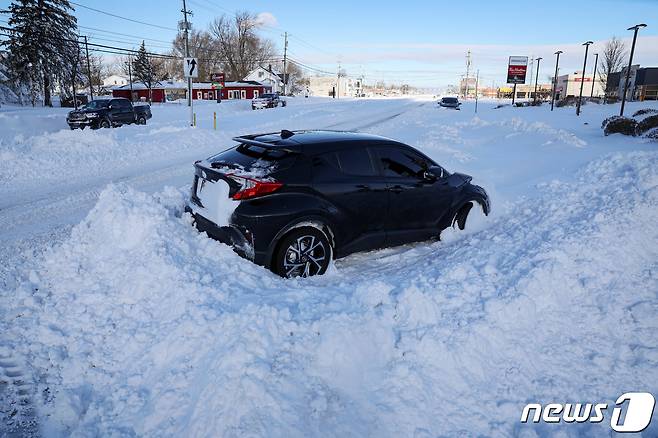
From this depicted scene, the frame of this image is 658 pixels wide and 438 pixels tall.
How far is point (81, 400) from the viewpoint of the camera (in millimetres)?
3152

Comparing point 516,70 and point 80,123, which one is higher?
point 516,70

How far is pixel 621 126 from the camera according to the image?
18.1 metres

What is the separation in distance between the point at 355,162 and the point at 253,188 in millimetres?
1434

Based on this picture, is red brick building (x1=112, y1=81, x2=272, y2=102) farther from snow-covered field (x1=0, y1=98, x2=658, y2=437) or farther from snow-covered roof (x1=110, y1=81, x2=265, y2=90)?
snow-covered field (x1=0, y1=98, x2=658, y2=437)

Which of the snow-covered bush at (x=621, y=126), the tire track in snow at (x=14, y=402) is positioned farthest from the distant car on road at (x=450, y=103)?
the tire track in snow at (x=14, y=402)

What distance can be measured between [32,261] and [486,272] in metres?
5.14

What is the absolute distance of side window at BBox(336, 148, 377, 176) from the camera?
533 cm

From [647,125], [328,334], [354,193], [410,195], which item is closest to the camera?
[328,334]

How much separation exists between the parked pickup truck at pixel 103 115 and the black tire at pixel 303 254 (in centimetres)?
2344

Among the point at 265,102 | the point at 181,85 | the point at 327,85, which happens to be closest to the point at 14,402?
the point at 265,102

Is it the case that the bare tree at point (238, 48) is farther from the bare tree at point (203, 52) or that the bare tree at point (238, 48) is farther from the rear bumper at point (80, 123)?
the rear bumper at point (80, 123)

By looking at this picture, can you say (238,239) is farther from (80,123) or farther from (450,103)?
(450,103)

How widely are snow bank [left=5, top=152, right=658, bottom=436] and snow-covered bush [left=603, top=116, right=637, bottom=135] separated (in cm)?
1560

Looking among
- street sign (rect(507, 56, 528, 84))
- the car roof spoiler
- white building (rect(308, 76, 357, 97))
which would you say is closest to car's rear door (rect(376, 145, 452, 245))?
the car roof spoiler
